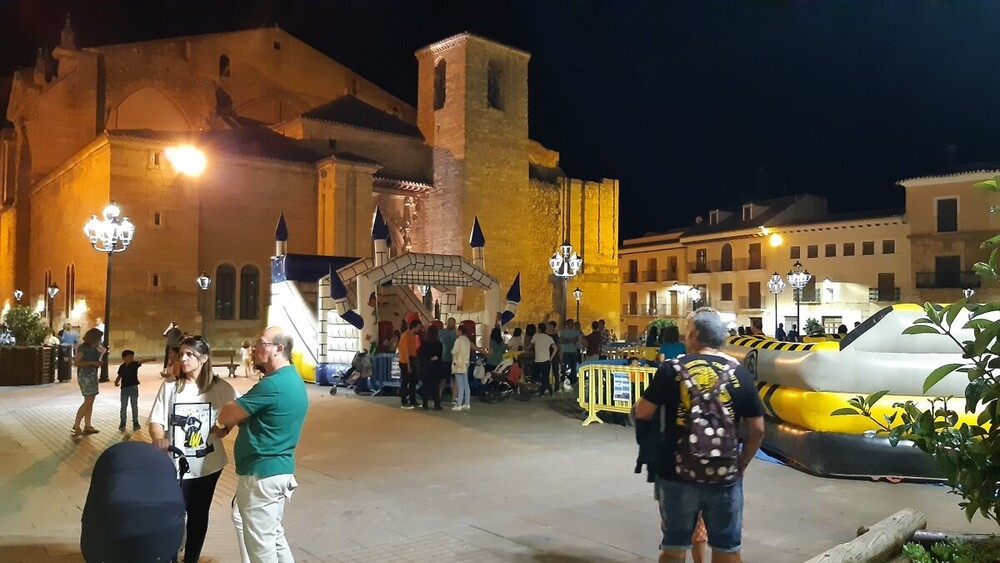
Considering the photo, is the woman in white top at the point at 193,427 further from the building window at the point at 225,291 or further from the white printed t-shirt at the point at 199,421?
the building window at the point at 225,291

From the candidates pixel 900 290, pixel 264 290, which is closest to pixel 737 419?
pixel 264 290

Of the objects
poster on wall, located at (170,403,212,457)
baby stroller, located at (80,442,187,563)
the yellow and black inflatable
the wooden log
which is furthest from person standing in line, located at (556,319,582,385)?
baby stroller, located at (80,442,187,563)

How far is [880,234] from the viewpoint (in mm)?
37625

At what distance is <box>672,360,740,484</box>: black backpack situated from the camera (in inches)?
139

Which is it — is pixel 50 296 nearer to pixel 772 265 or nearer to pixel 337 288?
pixel 337 288

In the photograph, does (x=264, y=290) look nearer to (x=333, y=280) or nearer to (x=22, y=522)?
(x=333, y=280)

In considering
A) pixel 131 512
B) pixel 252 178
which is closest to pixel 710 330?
pixel 131 512

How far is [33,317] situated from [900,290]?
37175 mm

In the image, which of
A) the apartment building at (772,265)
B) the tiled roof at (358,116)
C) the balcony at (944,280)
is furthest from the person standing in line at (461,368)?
the balcony at (944,280)

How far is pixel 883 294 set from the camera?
123ft

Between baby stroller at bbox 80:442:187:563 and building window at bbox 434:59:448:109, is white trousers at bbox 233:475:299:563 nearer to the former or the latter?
baby stroller at bbox 80:442:187:563

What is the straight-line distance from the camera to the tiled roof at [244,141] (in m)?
27.4

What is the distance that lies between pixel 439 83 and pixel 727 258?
2012 centimetres

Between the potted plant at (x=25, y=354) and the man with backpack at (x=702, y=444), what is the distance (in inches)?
736
